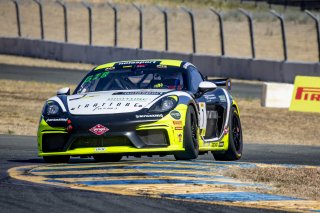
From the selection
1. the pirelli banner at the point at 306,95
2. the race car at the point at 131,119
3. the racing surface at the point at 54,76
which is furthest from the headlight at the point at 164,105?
the racing surface at the point at 54,76

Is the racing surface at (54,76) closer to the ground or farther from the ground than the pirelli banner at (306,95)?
closer to the ground

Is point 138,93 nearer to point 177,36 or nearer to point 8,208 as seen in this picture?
point 8,208

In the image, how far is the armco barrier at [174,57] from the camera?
3247 cm

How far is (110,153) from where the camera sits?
37.8ft

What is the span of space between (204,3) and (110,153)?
59.7 metres

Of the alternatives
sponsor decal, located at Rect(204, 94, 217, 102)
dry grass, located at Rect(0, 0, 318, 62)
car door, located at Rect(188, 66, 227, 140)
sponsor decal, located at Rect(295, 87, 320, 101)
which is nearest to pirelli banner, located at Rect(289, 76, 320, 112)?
sponsor decal, located at Rect(295, 87, 320, 101)

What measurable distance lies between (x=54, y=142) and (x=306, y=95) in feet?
47.9

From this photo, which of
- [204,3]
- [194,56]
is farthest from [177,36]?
[194,56]

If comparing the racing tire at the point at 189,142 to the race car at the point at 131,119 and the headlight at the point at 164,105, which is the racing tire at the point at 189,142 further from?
the headlight at the point at 164,105

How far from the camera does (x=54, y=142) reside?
A: 11.8 metres

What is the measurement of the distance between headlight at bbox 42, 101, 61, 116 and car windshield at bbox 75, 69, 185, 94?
0.93 m

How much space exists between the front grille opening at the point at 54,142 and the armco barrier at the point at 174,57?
66.8ft

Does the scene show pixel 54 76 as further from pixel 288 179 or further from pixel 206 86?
pixel 288 179

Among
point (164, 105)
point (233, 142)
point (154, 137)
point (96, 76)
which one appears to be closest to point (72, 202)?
point (154, 137)
